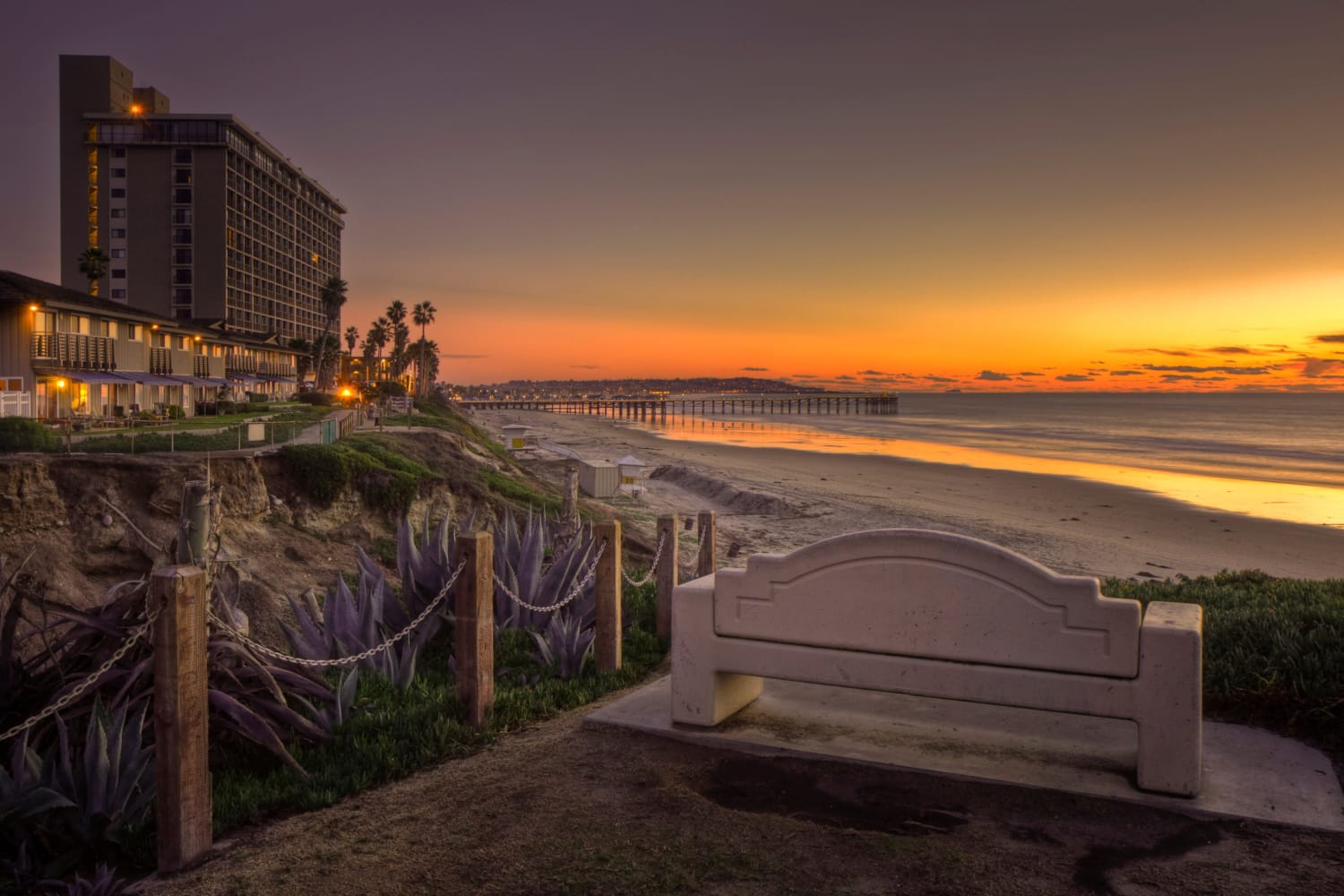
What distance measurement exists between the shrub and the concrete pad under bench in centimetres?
1751

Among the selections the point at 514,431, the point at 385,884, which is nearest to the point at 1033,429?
the point at 514,431

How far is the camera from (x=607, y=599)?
7867mm

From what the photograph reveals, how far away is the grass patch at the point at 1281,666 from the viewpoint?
6.09 metres

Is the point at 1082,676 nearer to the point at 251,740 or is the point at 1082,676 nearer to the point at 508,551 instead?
the point at 251,740

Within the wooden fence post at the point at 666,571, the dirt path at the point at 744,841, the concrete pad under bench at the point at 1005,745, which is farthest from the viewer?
the wooden fence post at the point at 666,571

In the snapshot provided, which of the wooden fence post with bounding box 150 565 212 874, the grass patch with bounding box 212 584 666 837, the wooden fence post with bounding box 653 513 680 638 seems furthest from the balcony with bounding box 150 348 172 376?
the wooden fence post with bounding box 150 565 212 874

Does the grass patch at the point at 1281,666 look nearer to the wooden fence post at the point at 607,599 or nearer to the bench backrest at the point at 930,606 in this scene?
the bench backrest at the point at 930,606

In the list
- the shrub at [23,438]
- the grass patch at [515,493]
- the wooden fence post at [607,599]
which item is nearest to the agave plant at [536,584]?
the wooden fence post at [607,599]

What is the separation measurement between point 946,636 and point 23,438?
66.2ft

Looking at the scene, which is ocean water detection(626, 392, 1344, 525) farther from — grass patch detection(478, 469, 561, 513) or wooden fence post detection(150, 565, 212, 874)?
wooden fence post detection(150, 565, 212, 874)

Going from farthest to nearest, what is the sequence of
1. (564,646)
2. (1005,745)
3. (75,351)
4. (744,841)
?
1. (75,351)
2. (564,646)
3. (1005,745)
4. (744,841)

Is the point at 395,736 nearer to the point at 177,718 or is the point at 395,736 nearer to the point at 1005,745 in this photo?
the point at 177,718

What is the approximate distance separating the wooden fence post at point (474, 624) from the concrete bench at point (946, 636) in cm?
138

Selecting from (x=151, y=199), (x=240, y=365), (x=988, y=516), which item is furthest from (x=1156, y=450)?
(x=151, y=199)
